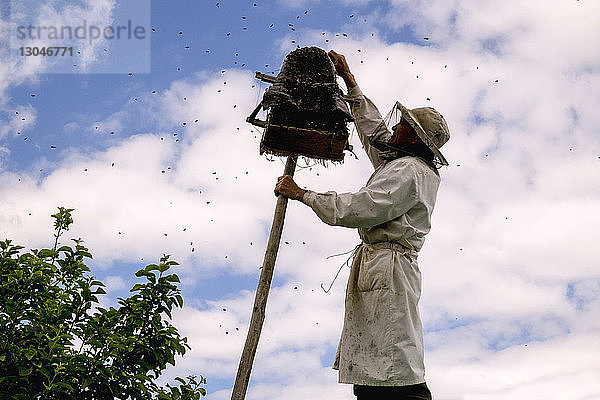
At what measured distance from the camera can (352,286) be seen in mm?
4516

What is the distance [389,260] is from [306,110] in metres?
1.35

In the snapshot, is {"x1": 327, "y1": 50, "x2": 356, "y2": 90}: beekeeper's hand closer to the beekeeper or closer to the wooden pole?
the beekeeper

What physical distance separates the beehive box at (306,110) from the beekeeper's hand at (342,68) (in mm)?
411

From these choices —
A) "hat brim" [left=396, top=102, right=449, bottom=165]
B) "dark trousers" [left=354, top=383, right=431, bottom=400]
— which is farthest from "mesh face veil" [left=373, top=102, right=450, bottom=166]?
"dark trousers" [left=354, top=383, right=431, bottom=400]

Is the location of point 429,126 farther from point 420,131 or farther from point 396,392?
point 396,392

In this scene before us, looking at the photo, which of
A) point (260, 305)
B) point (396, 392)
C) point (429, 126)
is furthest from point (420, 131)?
point (396, 392)

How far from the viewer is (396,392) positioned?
13.8 ft

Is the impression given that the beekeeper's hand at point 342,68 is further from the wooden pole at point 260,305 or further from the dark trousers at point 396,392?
the dark trousers at point 396,392

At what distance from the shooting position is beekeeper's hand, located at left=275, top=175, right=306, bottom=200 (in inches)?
178

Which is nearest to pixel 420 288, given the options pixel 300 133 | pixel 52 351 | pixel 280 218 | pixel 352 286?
pixel 352 286

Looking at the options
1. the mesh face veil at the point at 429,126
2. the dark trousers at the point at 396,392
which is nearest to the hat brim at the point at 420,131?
the mesh face veil at the point at 429,126

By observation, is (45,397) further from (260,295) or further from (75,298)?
(260,295)

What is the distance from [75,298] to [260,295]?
137 centimetres

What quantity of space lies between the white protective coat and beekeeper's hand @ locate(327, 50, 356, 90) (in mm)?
1156
